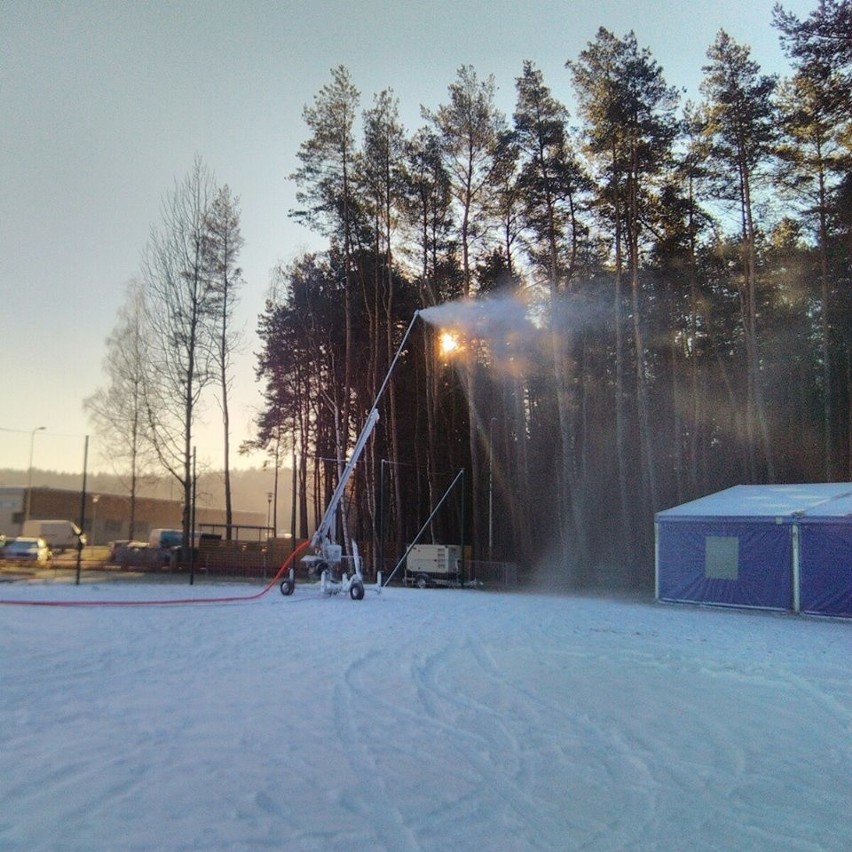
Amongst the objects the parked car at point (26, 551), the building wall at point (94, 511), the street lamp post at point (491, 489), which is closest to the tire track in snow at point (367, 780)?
the street lamp post at point (491, 489)

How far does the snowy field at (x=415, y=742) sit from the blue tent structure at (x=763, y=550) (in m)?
5.87

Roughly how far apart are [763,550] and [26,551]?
2755cm

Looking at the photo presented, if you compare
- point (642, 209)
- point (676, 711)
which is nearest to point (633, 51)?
point (642, 209)

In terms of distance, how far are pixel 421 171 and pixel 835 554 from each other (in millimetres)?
20659

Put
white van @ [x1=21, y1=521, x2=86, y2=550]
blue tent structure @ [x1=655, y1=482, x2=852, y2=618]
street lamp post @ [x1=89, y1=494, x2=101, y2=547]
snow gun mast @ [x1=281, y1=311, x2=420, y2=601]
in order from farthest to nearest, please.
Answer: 1. street lamp post @ [x1=89, y1=494, x2=101, y2=547]
2. white van @ [x1=21, y1=521, x2=86, y2=550]
3. snow gun mast @ [x1=281, y1=311, x2=420, y2=601]
4. blue tent structure @ [x1=655, y1=482, x2=852, y2=618]

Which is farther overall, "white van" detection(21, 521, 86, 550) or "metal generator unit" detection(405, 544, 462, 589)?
"white van" detection(21, 521, 86, 550)

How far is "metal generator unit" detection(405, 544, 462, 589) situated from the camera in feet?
82.6

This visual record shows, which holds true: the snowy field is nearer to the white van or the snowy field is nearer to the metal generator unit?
the metal generator unit

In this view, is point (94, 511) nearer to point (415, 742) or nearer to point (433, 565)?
point (433, 565)

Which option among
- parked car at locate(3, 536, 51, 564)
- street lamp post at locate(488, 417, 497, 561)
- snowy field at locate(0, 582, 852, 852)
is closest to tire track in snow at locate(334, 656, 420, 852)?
snowy field at locate(0, 582, 852, 852)

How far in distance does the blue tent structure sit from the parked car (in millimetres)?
23989

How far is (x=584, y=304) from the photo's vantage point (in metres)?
27.4

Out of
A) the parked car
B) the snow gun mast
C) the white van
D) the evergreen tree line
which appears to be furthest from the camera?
the white van

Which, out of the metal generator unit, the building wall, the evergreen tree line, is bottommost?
the metal generator unit
